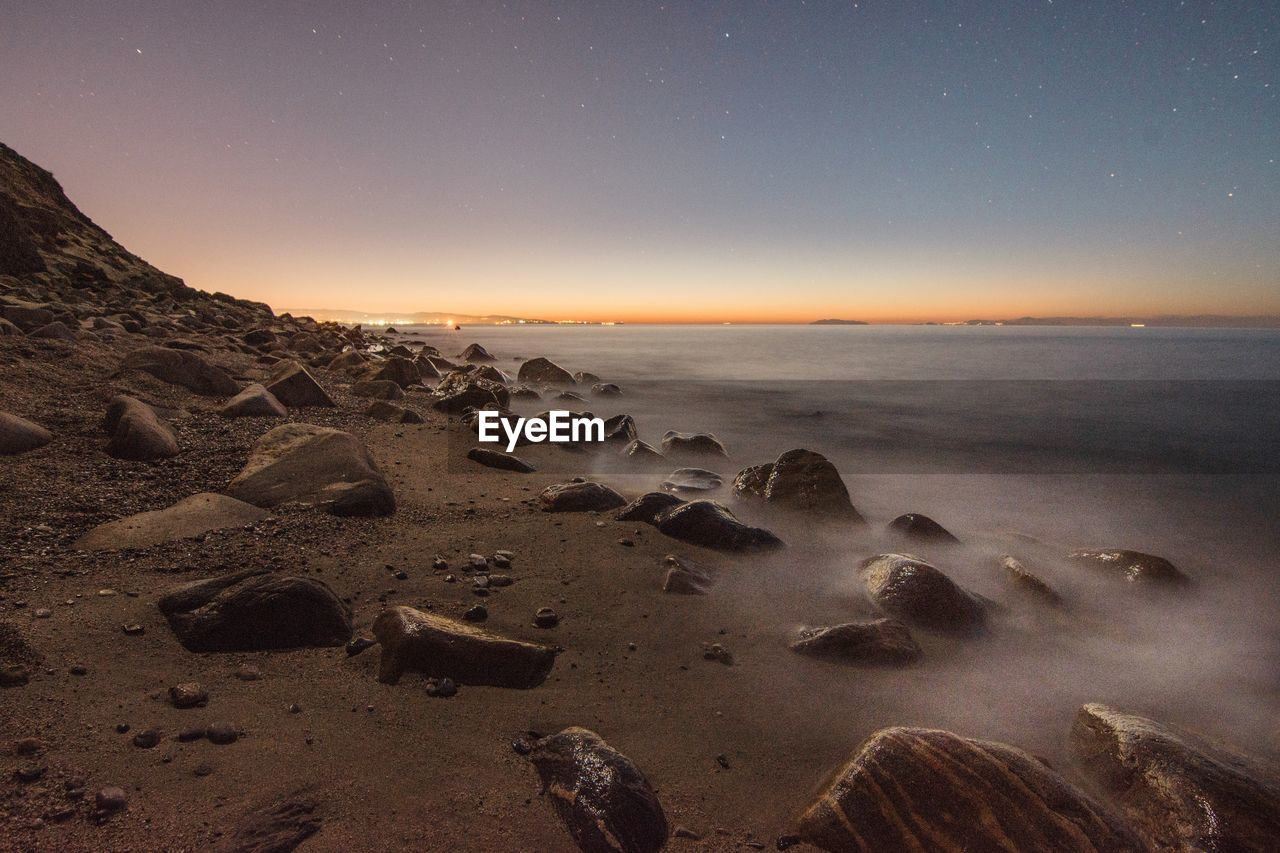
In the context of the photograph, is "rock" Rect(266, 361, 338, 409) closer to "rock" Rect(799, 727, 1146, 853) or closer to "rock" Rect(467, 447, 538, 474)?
"rock" Rect(467, 447, 538, 474)

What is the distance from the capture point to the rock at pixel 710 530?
439cm

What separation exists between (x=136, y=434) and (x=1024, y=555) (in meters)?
7.35

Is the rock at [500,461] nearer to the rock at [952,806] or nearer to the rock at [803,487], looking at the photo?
the rock at [803,487]

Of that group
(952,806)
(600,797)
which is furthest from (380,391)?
(952,806)

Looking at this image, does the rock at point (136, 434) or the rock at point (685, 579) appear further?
the rock at point (136, 434)

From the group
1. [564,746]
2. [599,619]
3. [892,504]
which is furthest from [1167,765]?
[892,504]

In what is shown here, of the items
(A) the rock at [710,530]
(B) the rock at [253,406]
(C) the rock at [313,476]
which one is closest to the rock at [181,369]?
(B) the rock at [253,406]

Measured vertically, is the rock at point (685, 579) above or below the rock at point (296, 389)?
below

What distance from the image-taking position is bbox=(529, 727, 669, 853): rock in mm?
1820

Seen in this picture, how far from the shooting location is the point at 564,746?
2.12 m

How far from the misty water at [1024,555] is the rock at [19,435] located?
4146mm

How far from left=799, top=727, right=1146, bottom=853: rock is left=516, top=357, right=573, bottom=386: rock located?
51.5ft

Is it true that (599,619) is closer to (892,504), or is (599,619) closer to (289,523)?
(289,523)

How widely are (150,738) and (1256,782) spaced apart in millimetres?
3937
